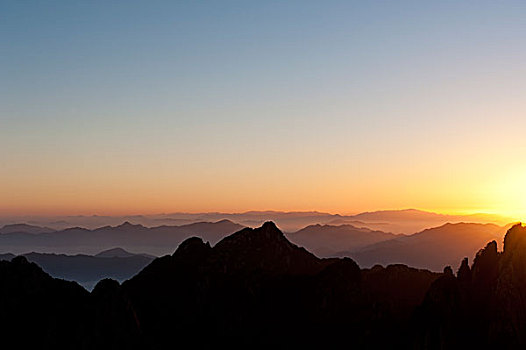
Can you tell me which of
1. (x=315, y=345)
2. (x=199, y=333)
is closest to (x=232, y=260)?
(x=199, y=333)

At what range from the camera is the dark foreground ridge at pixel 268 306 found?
107062 millimetres

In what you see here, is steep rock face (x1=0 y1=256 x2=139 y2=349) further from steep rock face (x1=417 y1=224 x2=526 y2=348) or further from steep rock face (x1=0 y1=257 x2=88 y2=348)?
steep rock face (x1=417 y1=224 x2=526 y2=348)

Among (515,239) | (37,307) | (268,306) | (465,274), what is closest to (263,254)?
(268,306)

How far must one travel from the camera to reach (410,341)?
10538 cm

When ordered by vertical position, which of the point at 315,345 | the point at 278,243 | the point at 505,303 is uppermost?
the point at 278,243

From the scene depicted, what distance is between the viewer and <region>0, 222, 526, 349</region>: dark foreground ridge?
4215 inches

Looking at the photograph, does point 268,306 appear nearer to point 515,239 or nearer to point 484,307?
point 484,307

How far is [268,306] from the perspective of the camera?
125312 millimetres

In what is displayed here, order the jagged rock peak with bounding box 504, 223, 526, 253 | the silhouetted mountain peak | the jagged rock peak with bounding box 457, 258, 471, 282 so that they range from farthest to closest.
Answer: the silhouetted mountain peak
the jagged rock peak with bounding box 457, 258, 471, 282
the jagged rock peak with bounding box 504, 223, 526, 253

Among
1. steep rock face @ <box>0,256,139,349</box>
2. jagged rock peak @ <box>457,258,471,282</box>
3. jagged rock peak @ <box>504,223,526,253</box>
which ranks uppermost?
jagged rock peak @ <box>504,223,526,253</box>

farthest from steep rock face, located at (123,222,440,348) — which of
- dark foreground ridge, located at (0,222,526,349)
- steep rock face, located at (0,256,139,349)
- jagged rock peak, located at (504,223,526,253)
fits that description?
jagged rock peak, located at (504,223,526,253)

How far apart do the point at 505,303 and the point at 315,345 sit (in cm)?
3638

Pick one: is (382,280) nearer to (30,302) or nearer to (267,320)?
(267,320)

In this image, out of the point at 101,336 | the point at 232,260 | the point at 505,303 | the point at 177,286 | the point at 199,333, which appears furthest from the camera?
the point at 232,260
